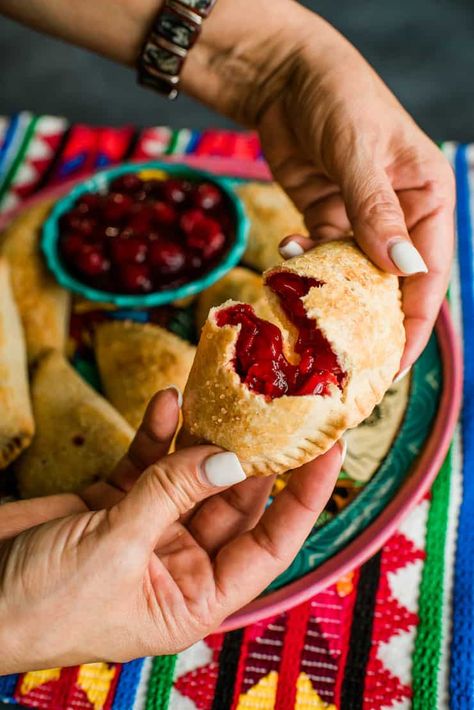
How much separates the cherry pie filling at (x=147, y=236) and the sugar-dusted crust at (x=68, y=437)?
1.53ft

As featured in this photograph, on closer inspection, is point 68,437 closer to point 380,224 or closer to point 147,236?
point 147,236

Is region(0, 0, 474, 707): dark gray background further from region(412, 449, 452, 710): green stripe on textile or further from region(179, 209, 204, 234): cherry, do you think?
region(412, 449, 452, 710): green stripe on textile

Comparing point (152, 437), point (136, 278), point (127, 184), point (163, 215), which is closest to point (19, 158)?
point (127, 184)

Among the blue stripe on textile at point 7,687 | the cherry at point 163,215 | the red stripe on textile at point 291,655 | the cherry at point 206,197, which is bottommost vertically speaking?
the blue stripe on textile at point 7,687

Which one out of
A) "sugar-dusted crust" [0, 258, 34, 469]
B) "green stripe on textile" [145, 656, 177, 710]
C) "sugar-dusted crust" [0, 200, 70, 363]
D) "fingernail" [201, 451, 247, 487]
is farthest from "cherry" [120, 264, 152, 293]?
"green stripe on textile" [145, 656, 177, 710]

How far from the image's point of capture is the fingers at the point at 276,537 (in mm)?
1871

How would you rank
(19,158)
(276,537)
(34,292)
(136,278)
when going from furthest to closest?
(19,158) < (34,292) < (136,278) < (276,537)

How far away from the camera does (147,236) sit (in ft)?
9.70

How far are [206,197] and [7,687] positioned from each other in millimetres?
2026

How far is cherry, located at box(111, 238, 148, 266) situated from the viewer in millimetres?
2885

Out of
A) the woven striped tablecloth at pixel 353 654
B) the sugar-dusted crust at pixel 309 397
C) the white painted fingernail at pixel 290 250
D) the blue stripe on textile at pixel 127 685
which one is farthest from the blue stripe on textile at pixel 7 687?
the white painted fingernail at pixel 290 250

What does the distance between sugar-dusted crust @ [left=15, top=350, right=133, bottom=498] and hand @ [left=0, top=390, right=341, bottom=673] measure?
0.38 metres

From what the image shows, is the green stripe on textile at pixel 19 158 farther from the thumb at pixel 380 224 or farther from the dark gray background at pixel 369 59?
the thumb at pixel 380 224

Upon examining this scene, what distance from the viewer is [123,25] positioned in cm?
273
